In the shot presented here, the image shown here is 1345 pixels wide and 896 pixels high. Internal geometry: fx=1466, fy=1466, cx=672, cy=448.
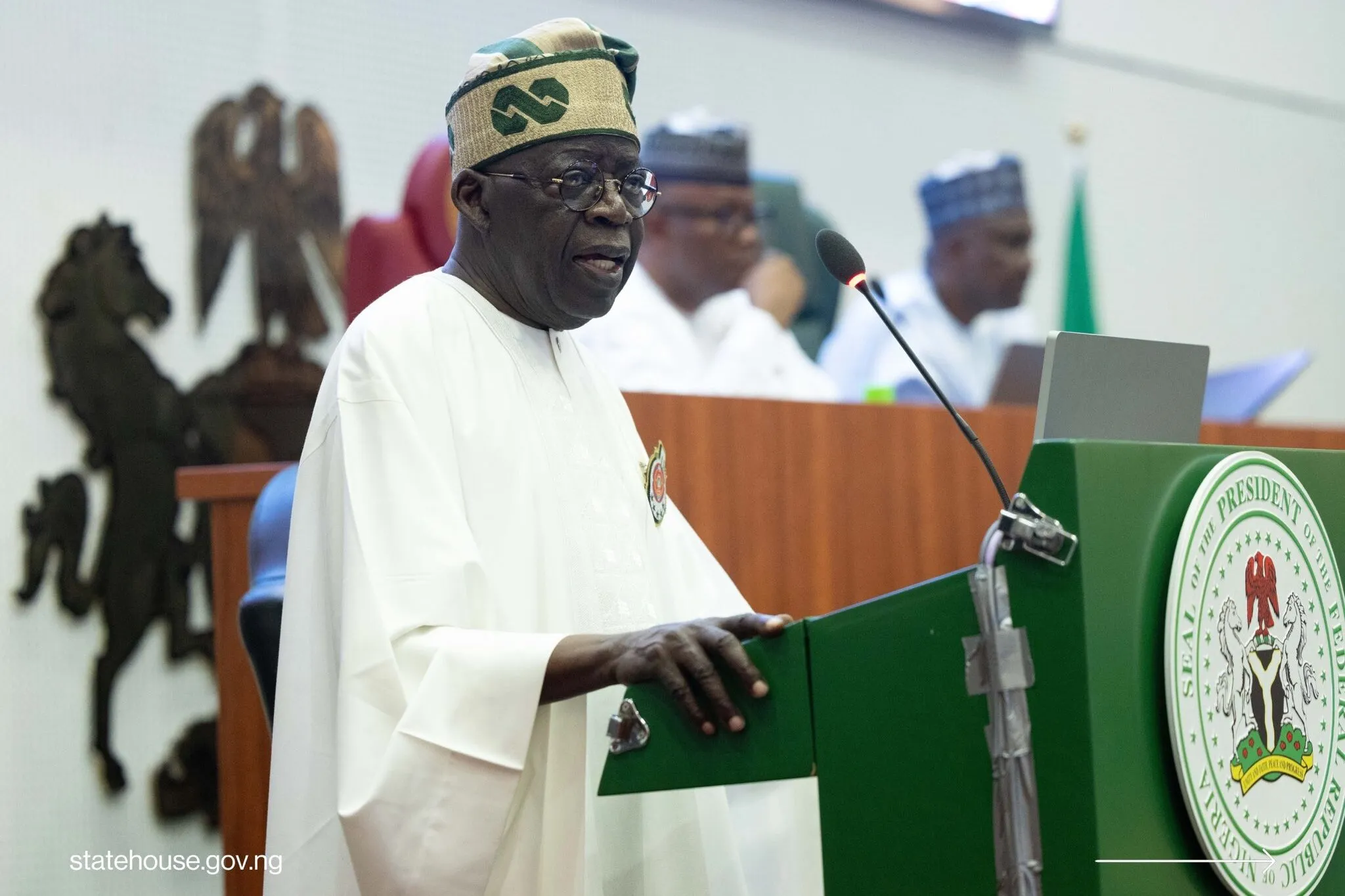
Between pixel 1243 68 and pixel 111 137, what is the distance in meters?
6.15

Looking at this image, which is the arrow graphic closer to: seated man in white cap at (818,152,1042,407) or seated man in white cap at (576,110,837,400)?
seated man in white cap at (576,110,837,400)

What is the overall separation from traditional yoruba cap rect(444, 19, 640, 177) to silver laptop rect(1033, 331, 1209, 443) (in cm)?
80

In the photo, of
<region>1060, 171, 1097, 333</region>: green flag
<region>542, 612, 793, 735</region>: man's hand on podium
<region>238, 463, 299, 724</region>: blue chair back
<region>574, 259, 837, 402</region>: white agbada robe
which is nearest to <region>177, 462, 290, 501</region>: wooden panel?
<region>238, 463, 299, 724</region>: blue chair back

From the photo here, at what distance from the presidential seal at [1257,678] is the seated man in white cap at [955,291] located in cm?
371

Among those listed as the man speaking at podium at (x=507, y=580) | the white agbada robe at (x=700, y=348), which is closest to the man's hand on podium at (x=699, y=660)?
the man speaking at podium at (x=507, y=580)

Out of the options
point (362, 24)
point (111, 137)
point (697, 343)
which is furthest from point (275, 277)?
point (697, 343)

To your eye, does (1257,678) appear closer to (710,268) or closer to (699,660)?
(699,660)

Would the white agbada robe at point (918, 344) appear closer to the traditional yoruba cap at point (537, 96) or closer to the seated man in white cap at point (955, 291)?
the seated man in white cap at point (955, 291)

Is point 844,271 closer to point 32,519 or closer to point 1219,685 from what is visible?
point 1219,685

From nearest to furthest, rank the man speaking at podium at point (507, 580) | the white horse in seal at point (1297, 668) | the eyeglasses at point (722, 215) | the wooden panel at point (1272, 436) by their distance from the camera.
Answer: the white horse in seal at point (1297, 668)
the man speaking at podium at point (507, 580)
the wooden panel at point (1272, 436)
the eyeglasses at point (722, 215)

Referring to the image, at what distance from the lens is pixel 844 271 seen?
71.4 inches

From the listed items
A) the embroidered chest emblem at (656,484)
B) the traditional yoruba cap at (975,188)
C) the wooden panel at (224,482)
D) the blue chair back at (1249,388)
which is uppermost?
the traditional yoruba cap at (975,188)

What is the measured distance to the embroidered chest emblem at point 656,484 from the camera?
217 centimetres

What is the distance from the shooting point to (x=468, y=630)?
67.3 inches
